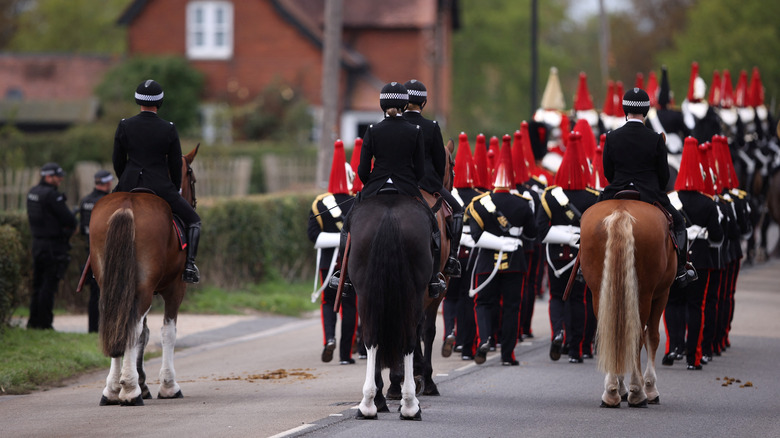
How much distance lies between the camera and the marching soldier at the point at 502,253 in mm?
13758

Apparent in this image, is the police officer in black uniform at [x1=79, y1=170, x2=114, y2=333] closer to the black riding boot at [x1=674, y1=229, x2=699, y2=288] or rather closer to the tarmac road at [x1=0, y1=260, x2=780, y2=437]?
the tarmac road at [x1=0, y1=260, x2=780, y2=437]

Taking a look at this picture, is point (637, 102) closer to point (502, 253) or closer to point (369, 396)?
point (502, 253)

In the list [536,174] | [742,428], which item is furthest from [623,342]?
[536,174]

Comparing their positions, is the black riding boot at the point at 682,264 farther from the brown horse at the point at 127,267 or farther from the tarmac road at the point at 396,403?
the brown horse at the point at 127,267

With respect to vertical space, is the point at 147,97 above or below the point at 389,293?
above

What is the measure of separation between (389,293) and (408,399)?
0.81m

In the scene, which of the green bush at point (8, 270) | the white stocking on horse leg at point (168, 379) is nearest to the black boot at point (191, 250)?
the white stocking on horse leg at point (168, 379)

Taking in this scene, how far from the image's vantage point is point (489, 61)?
75125mm

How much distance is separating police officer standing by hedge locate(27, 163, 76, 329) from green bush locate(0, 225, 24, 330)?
76 centimetres

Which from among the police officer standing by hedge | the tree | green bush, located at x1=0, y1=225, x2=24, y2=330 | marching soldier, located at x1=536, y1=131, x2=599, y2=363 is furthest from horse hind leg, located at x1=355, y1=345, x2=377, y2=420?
the tree

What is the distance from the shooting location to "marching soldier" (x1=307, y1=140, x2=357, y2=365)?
1378cm

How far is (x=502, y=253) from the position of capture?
13.8m

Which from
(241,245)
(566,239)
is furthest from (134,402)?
(241,245)

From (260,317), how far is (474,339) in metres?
5.56
